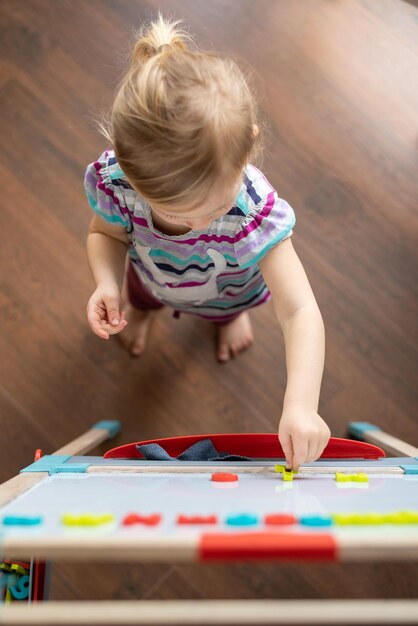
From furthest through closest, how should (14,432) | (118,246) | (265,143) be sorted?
(265,143) < (14,432) < (118,246)

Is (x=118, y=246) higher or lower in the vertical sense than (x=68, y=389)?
higher

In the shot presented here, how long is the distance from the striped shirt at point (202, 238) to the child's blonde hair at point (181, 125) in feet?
0.38

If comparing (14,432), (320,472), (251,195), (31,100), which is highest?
(251,195)

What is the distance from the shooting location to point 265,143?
1128 mm

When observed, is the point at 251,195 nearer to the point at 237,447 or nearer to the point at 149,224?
the point at 149,224

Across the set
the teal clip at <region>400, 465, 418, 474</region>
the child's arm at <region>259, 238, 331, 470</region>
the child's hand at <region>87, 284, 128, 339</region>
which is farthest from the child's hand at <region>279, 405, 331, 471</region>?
the child's hand at <region>87, 284, 128, 339</region>

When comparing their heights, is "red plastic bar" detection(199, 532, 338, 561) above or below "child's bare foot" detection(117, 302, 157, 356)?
above

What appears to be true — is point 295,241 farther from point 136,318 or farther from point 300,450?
point 300,450

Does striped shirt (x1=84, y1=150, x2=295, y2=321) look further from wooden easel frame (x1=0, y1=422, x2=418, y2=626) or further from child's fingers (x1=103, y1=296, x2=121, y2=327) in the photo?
wooden easel frame (x1=0, y1=422, x2=418, y2=626)

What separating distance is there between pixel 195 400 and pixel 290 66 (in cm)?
65

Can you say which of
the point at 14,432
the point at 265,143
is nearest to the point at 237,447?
the point at 14,432

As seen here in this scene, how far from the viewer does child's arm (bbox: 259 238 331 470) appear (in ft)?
1.89

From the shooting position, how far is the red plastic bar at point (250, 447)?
0.67 m

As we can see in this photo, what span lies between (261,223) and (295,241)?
443mm
